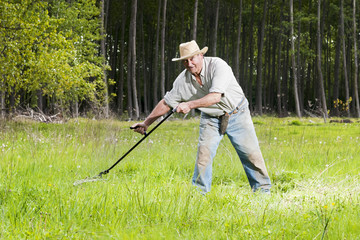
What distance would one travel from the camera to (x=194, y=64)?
5.21 meters

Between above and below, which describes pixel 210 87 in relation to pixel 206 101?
above

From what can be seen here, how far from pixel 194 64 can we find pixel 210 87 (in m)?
0.42

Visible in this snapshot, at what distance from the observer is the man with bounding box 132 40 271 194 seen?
5.26 m

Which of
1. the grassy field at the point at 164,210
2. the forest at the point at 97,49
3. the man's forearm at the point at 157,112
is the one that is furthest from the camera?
the forest at the point at 97,49

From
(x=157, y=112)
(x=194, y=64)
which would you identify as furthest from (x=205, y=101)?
(x=157, y=112)

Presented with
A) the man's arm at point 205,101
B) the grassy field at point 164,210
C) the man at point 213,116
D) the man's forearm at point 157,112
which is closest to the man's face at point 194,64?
the man at point 213,116

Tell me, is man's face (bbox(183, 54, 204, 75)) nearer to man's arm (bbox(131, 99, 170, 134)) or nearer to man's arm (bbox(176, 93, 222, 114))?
man's arm (bbox(176, 93, 222, 114))

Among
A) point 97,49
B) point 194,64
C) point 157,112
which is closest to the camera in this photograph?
point 194,64

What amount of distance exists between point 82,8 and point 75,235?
2349 cm

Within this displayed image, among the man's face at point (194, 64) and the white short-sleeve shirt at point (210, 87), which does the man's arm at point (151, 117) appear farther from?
the man's face at point (194, 64)

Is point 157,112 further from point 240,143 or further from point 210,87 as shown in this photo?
point 240,143

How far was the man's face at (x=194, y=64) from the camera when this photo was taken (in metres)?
5.16

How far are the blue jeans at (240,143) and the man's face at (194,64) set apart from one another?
664 millimetres

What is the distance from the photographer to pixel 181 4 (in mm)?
38125
